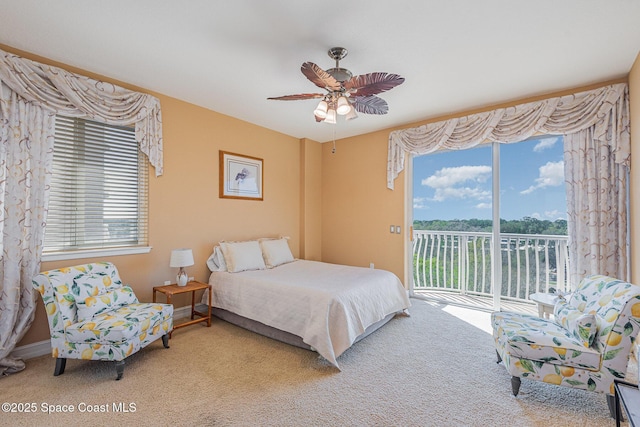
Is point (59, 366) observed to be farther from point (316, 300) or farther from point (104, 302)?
point (316, 300)

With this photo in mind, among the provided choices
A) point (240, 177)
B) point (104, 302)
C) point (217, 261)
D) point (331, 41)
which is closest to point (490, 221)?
point (331, 41)

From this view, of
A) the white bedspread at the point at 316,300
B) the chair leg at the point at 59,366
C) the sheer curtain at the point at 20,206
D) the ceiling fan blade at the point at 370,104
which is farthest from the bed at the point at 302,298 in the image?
the ceiling fan blade at the point at 370,104

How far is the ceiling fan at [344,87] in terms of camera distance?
2104 millimetres

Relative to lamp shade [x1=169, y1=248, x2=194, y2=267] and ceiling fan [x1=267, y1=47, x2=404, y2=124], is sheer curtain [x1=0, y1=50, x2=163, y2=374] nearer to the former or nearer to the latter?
lamp shade [x1=169, y1=248, x2=194, y2=267]

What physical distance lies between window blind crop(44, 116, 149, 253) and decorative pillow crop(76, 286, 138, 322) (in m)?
0.70

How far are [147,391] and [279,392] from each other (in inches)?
38.2

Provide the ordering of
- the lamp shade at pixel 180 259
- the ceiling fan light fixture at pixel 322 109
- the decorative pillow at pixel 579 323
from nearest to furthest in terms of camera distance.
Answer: the decorative pillow at pixel 579 323, the ceiling fan light fixture at pixel 322 109, the lamp shade at pixel 180 259

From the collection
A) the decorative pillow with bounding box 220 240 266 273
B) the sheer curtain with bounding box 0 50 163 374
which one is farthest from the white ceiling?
the decorative pillow with bounding box 220 240 266 273

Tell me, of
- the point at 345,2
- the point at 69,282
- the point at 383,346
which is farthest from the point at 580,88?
the point at 69,282

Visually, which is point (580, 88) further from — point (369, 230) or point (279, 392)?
point (279, 392)

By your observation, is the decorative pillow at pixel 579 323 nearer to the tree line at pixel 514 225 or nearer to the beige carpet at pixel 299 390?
the beige carpet at pixel 299 390

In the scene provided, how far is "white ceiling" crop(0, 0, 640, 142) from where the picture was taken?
6.54 feet

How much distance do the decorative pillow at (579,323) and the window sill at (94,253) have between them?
3981 mm

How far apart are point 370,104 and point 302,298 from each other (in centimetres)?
194
